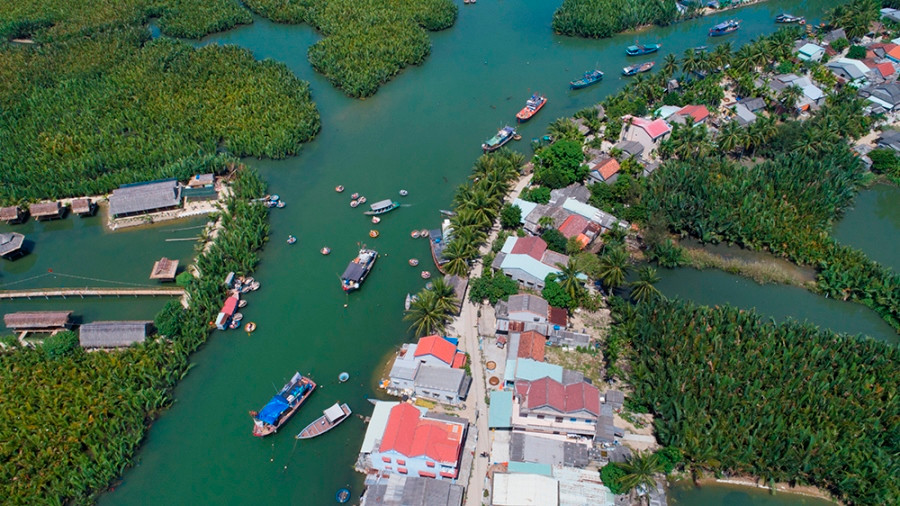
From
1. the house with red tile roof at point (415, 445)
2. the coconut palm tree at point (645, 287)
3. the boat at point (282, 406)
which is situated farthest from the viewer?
the coconut palm tree at point (645, 287)

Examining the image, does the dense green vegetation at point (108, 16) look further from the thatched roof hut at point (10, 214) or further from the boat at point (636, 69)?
the boat at point (636, 69)

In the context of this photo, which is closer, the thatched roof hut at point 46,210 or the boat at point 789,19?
the thatched roof hut at point 46,210

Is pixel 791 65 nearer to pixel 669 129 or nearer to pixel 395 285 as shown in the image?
pixel 669 129

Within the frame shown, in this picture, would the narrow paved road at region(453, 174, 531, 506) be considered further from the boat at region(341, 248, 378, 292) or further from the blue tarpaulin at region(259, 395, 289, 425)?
the blue tarpaulin at region(259, 395, 289, 425)

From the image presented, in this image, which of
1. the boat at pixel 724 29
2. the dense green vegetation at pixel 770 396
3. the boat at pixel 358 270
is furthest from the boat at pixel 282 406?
the boat at pixel 724 29

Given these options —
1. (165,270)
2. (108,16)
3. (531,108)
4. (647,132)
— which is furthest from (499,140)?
(108,16)

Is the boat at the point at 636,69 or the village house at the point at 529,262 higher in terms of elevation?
the boat at the point at 636,69
